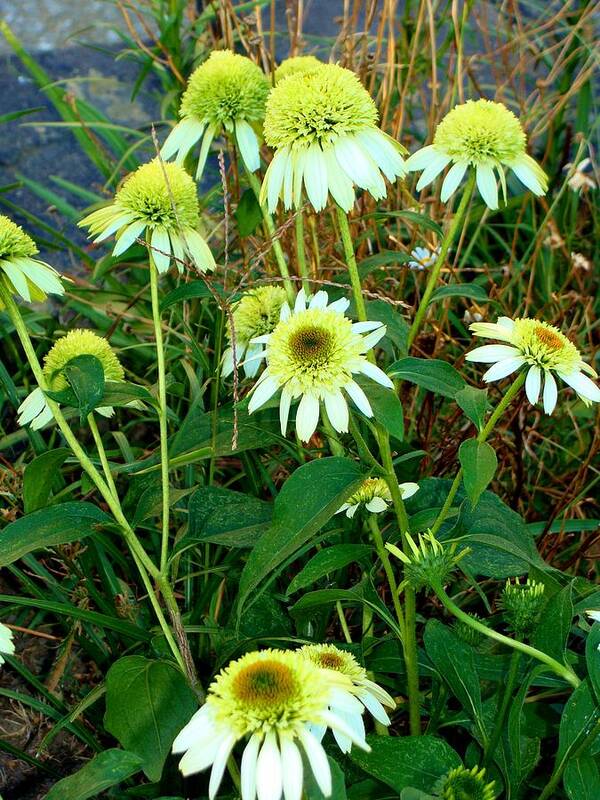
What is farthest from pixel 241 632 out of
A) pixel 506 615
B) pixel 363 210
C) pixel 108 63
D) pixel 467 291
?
pixel 108 63

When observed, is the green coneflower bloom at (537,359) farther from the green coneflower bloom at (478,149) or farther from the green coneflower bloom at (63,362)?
the green coneflower bloom at (63,362)

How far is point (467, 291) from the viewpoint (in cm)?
107

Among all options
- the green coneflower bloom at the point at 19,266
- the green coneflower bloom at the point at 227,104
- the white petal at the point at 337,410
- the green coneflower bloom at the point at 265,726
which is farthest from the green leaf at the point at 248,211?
the green coneflower bloom at the point at 265,726

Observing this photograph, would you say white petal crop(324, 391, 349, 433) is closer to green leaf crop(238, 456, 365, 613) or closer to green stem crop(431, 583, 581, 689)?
green leaf crop(238, 456, 365, 613)

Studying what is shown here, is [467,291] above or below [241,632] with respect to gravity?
above

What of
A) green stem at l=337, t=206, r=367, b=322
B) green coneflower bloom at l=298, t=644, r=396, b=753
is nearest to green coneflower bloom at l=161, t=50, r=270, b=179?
green stem at l=337, t=206, r=367, b=322

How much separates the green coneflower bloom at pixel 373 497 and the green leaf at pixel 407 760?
0.79ft

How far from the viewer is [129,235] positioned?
1.01m

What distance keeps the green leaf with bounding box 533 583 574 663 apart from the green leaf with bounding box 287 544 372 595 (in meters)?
0.18

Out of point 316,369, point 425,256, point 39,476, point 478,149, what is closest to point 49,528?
point 39,476

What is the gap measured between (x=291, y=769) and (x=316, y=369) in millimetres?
347

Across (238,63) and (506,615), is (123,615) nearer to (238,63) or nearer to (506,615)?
(506,615)

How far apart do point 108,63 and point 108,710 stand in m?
2.19

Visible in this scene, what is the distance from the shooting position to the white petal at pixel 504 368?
3.00 ft
